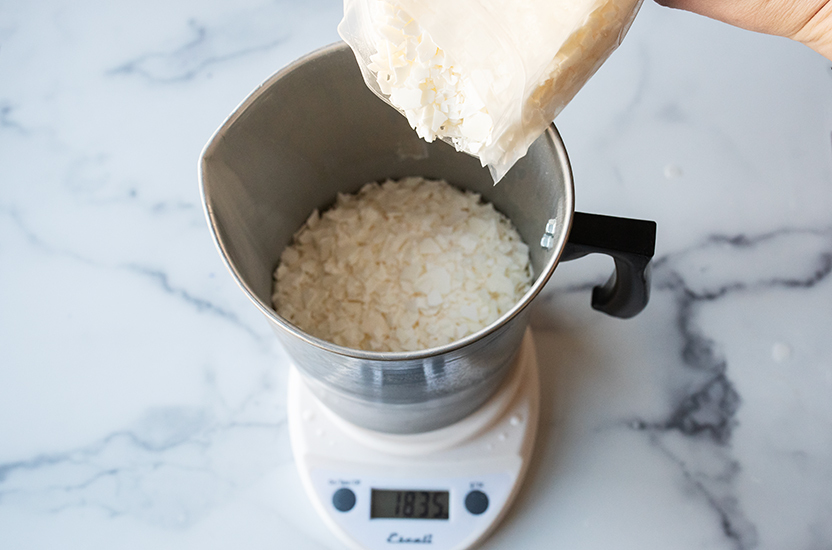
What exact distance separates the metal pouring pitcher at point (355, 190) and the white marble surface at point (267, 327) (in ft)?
0.44

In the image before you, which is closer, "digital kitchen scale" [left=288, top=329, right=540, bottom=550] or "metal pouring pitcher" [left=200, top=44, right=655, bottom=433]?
"metal pouring pitcher" [left=200, top=44, right=655, bottom=433]

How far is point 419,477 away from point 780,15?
513mm

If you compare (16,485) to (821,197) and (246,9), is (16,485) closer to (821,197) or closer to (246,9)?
(246,9)

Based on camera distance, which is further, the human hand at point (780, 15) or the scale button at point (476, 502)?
A: the scale button at point (476, 502)

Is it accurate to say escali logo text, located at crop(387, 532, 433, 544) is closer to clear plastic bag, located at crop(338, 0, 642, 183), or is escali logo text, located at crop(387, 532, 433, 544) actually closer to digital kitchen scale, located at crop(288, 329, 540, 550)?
digital kitchen scale, located at crop(288, 329, 540, 550)

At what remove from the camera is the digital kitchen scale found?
625 millimetres

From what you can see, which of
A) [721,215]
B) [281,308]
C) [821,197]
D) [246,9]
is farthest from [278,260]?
[821,197]

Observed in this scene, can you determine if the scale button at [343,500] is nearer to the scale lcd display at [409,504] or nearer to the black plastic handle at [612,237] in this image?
the scale lcd display at [409,504]

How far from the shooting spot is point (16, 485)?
27.2 inches

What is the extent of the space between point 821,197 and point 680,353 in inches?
10.9

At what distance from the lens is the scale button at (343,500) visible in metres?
0.63

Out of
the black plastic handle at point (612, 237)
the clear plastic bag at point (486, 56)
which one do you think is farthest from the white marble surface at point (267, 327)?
the clear plastic bag at point (486, 56)

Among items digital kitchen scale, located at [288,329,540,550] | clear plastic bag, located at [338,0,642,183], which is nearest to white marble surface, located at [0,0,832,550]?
digital kitchen scale, located at [288,329,540,550]

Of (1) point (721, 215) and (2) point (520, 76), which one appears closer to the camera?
(2) point (520, 76)
